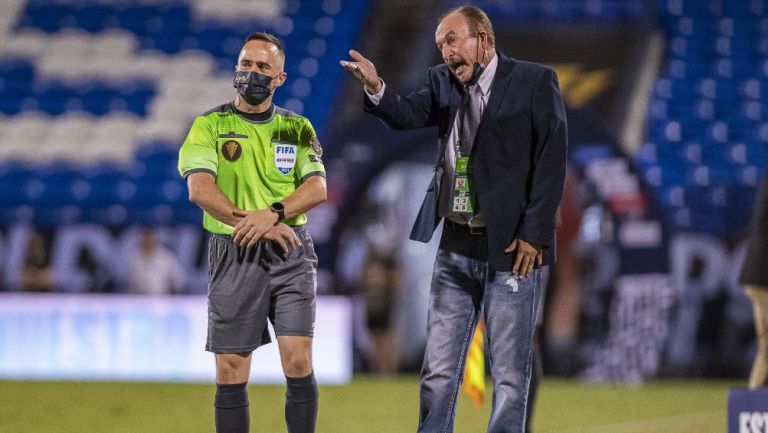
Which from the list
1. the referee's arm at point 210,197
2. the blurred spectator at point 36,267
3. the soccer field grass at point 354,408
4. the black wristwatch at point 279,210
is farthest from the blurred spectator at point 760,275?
the blurred spectator at point 36,267

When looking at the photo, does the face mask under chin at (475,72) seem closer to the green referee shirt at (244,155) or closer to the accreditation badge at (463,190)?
the accreditation badge at (463,190)

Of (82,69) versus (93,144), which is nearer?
(93,144)

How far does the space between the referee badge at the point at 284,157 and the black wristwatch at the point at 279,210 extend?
6.4 inches

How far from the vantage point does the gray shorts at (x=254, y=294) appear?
4988mm

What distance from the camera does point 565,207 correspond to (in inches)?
429

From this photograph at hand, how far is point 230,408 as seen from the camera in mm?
4996

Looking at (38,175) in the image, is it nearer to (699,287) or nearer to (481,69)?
(699,287)

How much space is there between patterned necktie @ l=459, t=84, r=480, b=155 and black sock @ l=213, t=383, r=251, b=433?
56.5 inches

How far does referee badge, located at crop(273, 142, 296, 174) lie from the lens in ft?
16.7

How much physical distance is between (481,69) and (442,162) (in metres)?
0.40

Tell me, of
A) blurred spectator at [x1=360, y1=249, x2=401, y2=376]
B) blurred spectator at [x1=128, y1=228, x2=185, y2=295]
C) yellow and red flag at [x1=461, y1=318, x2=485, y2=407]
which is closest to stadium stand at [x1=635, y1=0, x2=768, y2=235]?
blurred spectator at [x1=360, y1=249, x2=401, y2=376]

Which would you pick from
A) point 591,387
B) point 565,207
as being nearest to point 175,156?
point 565,207

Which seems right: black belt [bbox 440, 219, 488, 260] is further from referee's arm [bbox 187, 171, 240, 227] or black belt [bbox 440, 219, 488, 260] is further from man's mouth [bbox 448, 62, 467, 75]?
referee's arm [bbox 187, 171, 240, 227]

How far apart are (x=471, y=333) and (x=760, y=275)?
3183 millimetres
